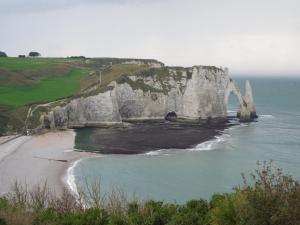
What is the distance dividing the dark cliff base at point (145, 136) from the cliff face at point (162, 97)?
3701mm

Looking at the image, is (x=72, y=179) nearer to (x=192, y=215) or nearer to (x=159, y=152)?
(x=159, y=152)

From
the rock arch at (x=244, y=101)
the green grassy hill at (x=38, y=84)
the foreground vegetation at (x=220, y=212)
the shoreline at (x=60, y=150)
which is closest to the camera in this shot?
the foreground vegetation at (x=220, y=212)

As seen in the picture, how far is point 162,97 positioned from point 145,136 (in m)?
20.6

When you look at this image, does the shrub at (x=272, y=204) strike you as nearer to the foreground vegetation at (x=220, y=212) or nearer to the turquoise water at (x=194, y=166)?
the foreground vegetation at (x=220, y=212)

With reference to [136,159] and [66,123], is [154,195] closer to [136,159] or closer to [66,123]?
[136,159]

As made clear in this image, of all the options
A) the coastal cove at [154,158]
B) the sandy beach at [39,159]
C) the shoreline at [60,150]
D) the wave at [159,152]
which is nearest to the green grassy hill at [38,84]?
the sandy beach at [39,159]

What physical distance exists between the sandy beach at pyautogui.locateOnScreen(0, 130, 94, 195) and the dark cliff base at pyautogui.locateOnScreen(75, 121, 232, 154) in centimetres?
280

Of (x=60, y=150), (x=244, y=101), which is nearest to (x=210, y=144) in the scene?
(x=60, y=150)

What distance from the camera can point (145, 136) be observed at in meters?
73.9

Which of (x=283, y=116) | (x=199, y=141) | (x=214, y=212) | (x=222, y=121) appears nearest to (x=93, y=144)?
(x=199, y=141)

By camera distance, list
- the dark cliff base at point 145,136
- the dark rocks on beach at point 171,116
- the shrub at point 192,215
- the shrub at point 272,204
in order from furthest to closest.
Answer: the dark rocks on beach at point 171,116
the dark cliff base at point 145,136
the shrub at point 192,215
the shrub at point 272,204

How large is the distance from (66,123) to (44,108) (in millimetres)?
4487

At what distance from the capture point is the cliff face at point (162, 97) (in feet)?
277

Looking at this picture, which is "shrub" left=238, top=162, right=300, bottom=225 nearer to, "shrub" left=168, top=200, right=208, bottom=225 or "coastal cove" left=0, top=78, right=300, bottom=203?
"shrub" left=168, top=200, right=208, bottom=225
